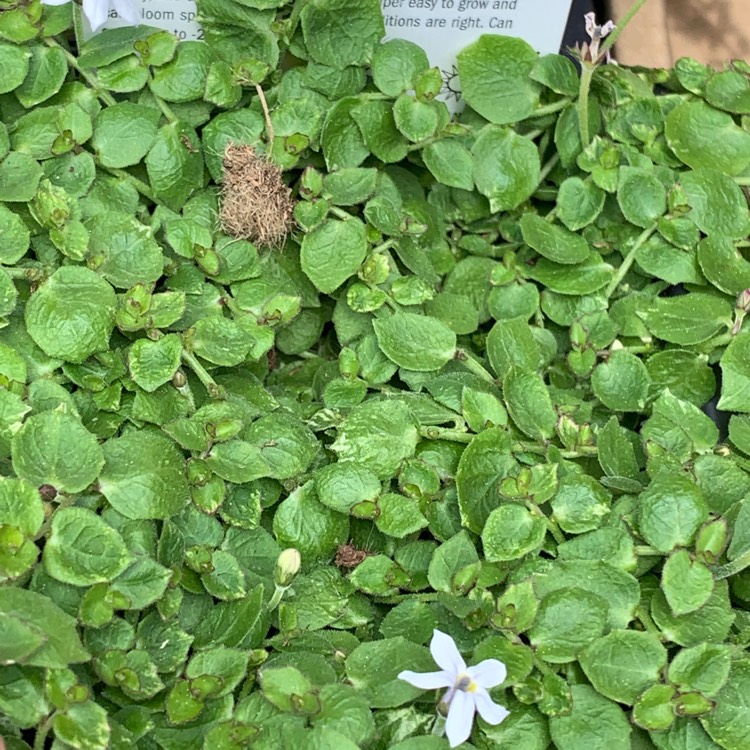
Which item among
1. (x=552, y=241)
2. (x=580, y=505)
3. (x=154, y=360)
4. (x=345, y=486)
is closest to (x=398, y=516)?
(x=345, y=486)

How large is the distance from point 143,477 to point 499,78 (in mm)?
605

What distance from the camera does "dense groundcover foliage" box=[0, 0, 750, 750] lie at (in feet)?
2.20

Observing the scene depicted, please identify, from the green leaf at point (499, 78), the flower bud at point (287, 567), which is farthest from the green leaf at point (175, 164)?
the flower bud at point (287, 567)

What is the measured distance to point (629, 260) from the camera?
957 millimetres

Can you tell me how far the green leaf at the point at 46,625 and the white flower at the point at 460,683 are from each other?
0.24 metres

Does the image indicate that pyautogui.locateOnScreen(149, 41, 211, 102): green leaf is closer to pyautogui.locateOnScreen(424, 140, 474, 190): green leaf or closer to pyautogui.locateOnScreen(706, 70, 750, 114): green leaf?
pyautogui.locateOnScreen(424, 140, 474, 190): green leaf

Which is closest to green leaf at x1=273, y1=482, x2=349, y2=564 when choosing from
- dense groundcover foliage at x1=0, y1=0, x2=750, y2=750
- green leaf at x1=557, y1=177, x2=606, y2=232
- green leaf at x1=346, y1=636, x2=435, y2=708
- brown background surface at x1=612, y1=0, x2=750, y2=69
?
dense groundcover foliage at x1=0, y1=0, x2=750, y2=750

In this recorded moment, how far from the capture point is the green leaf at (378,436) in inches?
31.7

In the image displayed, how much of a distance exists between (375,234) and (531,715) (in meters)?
0.50

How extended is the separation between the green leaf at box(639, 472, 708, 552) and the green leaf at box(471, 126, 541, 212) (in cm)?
38

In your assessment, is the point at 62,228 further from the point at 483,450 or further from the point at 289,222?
the point at 483,450

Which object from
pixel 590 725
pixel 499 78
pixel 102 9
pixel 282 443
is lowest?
pixel 590 725

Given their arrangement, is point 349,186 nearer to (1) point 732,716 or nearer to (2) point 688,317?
(2) point 688,317

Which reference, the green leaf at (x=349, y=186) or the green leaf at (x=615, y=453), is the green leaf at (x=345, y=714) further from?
the green leaf at (x=349, y=186)
